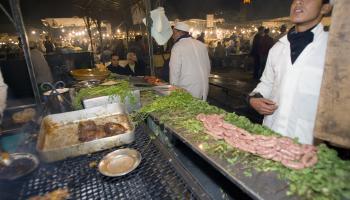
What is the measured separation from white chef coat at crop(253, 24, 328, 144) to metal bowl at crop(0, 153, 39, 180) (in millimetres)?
3399

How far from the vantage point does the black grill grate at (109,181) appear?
2.09 meters

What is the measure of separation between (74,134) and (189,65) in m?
3.70

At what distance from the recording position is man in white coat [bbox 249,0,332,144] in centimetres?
289

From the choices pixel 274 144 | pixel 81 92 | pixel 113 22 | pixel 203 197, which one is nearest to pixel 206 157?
pixel 203 197

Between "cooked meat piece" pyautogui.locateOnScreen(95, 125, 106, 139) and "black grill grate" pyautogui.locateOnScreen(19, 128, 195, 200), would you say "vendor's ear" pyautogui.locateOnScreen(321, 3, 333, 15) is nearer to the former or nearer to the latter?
"black grill grate" pyautogui.locateOnScreen(19, 128, 195, 200)

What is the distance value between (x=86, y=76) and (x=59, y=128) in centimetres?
212

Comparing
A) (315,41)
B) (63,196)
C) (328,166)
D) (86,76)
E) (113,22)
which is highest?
(113,22)

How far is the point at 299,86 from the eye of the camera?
305 cm

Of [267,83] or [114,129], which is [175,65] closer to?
[267,83]

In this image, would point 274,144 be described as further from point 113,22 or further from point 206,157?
point 113,22

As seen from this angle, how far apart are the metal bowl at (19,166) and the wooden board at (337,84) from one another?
2.81 m

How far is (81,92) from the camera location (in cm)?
419

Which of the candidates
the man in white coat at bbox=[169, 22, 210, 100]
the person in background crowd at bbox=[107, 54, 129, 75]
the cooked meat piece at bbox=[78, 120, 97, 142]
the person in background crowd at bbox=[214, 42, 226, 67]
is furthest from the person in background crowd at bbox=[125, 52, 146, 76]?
the person in background crowd at bbox=[214, 42, 226, 67]

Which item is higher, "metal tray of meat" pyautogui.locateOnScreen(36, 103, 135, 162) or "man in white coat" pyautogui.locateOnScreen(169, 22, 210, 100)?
"man in white coat" pyautogui.locateOnScreen(169, 22, 210, 100)
